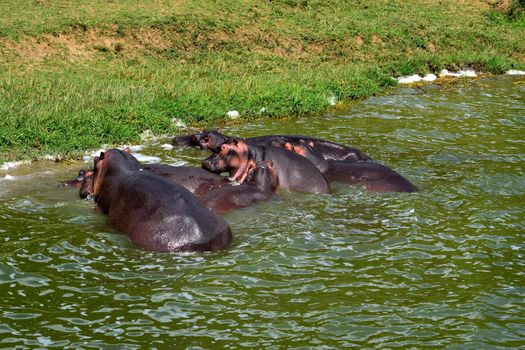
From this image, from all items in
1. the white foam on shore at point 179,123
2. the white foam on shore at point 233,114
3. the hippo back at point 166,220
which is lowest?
the hippo back at point 166,220

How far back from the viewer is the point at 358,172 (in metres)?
10.8

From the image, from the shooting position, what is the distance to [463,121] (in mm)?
15430

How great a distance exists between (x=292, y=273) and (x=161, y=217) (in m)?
1.39

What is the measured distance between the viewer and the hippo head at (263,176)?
995 cm

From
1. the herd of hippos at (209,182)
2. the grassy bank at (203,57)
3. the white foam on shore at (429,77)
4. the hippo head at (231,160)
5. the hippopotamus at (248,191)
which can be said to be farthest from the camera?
the white foam on shore at (429,77)

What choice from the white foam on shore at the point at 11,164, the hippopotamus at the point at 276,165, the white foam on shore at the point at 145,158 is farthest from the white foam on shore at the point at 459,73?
the white foam on shore at the point at 11,164

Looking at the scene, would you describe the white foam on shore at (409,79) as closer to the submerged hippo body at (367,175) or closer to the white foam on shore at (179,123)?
the white foam on shore at (179,123)

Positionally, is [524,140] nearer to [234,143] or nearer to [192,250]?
[234,143]

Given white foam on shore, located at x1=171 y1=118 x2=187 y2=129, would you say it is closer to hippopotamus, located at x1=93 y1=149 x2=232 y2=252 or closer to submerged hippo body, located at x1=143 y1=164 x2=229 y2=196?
submerged hippo body, located at x1=143 y1=164 x2=229 y2=196

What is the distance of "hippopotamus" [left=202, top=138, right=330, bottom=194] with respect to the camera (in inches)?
413

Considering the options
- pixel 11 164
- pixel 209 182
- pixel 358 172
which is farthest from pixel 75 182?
pixel 358 172

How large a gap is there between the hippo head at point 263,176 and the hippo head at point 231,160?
54 centimetres

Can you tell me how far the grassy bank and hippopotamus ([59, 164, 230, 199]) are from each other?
79.8 inches

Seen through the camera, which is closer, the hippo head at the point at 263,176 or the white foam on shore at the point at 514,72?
the hippo head at the point at 263,176
